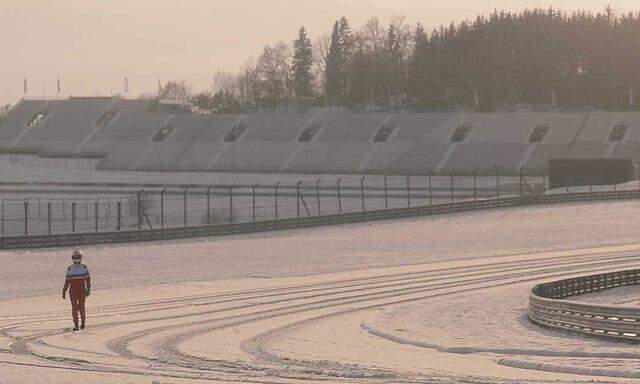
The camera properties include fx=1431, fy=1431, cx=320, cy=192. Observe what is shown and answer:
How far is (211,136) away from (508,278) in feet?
279

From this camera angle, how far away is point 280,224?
61094 mm

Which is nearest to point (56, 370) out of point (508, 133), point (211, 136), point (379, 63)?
point (508, 133)

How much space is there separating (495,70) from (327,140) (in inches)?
1118

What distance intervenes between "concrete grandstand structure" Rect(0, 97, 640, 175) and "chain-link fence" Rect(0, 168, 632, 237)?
722cm

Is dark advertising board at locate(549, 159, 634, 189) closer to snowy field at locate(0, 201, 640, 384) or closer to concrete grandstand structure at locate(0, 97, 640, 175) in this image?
concrete grandstand structure at locate(0, 97, 640, 175)

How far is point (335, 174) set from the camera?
103 m

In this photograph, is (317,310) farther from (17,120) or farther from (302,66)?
(302,66)

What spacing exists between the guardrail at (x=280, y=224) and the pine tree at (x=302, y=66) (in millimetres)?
99062

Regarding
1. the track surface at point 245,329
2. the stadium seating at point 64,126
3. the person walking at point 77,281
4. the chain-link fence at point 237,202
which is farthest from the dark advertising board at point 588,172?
the person walking at point 77,281

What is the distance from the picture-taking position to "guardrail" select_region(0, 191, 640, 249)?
171ft

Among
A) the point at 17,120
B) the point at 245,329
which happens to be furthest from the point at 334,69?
Answer: the point at 245,329

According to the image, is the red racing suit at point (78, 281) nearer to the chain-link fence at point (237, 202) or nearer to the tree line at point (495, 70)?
the chain-link fence at point (237, 202)

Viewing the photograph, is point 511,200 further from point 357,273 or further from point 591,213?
point 357,273

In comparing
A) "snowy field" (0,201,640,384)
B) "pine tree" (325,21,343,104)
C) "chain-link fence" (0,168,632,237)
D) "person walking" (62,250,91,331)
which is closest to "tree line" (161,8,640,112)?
"pine tree" (325,21,343,104)
